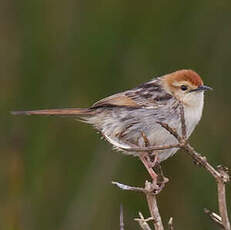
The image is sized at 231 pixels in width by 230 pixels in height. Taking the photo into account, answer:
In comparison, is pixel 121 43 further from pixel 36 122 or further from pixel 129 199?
pixel 129 199

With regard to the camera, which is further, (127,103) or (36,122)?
(36,122)

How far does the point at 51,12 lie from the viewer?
5.75m

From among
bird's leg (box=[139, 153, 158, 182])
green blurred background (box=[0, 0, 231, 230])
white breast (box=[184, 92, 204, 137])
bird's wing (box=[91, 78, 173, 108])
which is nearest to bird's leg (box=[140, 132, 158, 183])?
bird's leg (box=[139, 153, 158, 182])

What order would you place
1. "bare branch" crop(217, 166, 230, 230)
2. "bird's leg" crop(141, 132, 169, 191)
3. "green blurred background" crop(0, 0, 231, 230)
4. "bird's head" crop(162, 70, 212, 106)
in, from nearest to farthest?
1. "bare branch" crop(217, 166, 230, 230)
2. "bird's leg" crop(141, 132, 169, 191)
3. "bird's head" crop(162, 70, 212, 106)
4. "green blurred background" crop(0, 0, 231, 230)

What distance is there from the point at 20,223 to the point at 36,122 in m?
1.12

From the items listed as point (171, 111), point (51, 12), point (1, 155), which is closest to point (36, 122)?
point (1, 155)

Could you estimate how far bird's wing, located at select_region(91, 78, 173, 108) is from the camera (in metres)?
4.69

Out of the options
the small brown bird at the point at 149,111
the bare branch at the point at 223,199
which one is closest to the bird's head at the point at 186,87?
the small brown bird at the point at 149,111

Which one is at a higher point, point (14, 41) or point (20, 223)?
point (14, 41)

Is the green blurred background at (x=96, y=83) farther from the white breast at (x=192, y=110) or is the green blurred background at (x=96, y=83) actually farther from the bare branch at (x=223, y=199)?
the bare branch at (x=223, y=199)

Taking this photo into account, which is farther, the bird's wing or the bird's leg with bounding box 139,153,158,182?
the bird's wing

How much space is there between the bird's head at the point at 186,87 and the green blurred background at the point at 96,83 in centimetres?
82

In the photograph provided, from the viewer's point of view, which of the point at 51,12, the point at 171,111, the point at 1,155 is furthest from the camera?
the point at 51,12

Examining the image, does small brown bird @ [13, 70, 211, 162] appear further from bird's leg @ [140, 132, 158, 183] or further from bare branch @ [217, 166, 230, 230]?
bare branch @ [217, 166, 230, 230]
